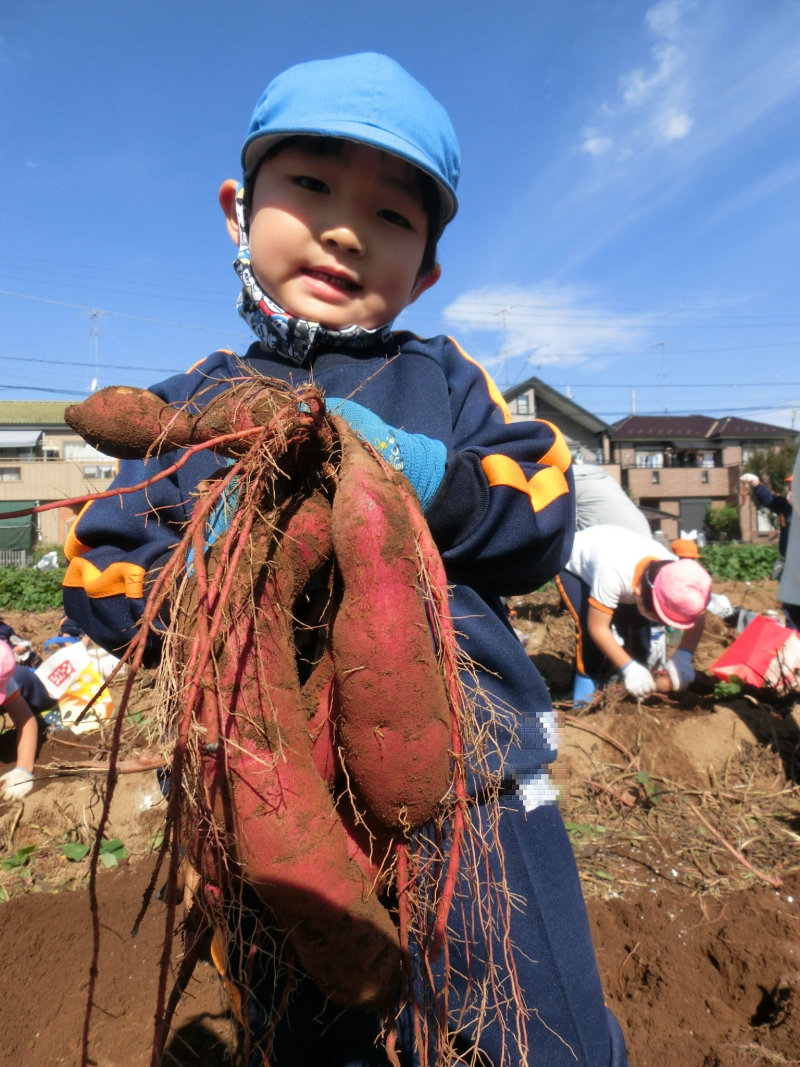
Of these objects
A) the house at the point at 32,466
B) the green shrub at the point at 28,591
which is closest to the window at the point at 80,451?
the house at the point at 32,466

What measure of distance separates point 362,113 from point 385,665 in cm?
102

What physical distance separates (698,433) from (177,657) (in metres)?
46.8

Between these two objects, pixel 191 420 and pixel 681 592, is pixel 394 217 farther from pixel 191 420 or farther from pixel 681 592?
pixel 681 592

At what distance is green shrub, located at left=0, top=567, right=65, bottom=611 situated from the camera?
51.5 feet

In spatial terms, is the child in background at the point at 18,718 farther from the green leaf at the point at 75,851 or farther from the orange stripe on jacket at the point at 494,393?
the orange stripe on jacket at the point at 494,393

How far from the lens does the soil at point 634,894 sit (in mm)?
2127

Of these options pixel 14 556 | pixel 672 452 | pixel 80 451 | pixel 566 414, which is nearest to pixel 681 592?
pixel 14 556

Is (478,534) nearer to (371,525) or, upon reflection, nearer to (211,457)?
(371,525)

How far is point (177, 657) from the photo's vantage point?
951 mm

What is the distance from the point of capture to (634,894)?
2.98 metres

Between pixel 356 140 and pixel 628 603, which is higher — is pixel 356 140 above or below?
above

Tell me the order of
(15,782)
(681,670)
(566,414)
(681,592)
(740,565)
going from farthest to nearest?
(566,414), (740,565), (681,670), (681,592), (15,782)

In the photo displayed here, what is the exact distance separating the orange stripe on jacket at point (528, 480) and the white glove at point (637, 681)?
4.20 m

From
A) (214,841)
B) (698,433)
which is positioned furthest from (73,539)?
(698,433)
